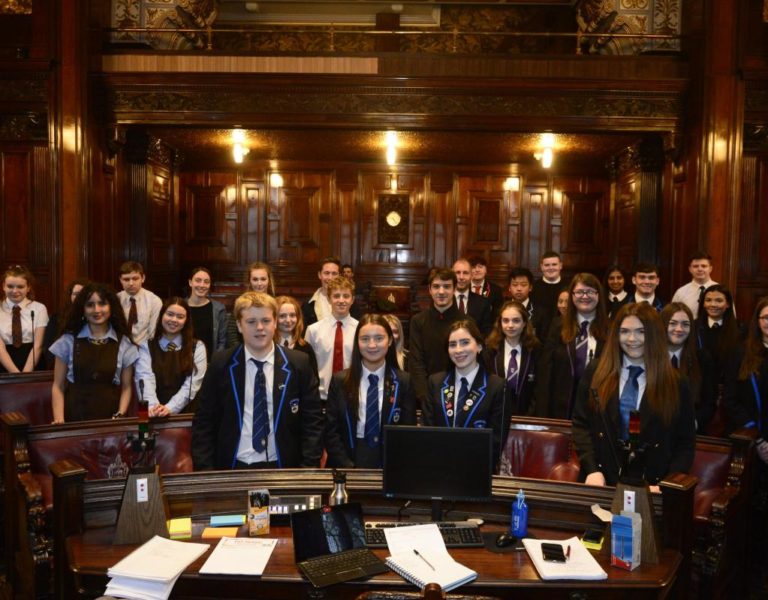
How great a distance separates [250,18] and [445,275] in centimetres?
904

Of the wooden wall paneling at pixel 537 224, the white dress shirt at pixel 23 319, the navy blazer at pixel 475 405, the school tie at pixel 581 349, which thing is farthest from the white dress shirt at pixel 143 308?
the wooden wall paneling at pixel 537 224

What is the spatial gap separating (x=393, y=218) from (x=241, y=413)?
8082 mm

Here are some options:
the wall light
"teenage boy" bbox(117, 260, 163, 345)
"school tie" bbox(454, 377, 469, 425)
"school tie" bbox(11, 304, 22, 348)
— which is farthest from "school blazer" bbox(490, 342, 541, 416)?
the wall light

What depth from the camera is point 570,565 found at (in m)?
2.17

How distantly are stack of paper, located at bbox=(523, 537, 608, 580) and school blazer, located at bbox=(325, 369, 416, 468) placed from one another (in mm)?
1130

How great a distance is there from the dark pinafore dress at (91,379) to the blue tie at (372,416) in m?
1.87

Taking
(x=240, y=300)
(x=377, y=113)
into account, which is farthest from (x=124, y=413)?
(x=377, y=113)

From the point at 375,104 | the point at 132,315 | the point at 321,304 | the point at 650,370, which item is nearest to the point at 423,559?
the point at 650,370

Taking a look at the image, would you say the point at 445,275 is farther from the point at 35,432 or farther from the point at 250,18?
the point at 250,18

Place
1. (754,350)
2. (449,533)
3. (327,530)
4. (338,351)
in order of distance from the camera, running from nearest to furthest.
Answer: (327,530) < (449,533) < (754,350) < (338,351)

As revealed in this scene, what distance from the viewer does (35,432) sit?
11.5 feet

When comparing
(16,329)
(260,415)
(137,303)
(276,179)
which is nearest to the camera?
(260,415)

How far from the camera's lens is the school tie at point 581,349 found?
4.27m

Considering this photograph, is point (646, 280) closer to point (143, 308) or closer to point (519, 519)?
point (519, 519)
